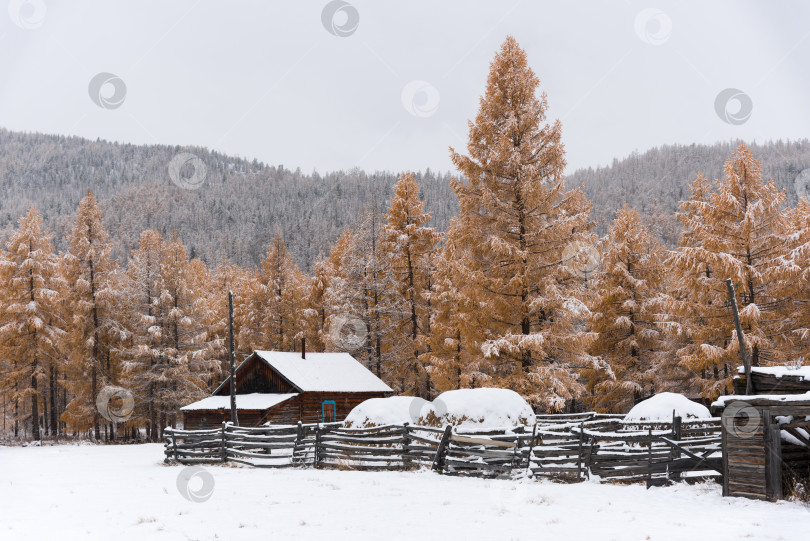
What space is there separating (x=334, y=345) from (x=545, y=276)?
71.9ft

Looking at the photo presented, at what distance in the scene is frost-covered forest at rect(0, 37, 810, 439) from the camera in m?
22.3

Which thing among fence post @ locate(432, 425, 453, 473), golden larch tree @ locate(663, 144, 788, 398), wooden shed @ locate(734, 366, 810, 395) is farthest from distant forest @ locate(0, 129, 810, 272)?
wooden shed @ locate(734, 366, 810, 395)

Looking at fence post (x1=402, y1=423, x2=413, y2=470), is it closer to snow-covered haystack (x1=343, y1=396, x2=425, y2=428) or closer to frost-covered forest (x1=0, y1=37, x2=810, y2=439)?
snow-covered haystack (x1=343, y1=396, x2=425, y2=428)

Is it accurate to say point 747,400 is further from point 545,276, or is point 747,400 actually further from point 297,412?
point 297,412

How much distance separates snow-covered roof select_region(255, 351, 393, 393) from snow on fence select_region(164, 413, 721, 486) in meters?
11.7

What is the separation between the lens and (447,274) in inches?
1281

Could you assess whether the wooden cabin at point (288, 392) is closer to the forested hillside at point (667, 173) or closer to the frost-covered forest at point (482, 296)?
the frost-covered forest at point (482, 296)

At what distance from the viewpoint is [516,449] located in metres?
16.9

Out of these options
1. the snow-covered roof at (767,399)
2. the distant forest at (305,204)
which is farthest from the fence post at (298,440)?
the distant forest at (305,204)

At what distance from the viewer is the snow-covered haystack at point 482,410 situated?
18.3 metres

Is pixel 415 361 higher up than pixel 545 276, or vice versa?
pixel 545 276

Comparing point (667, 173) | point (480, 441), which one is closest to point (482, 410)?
point (480, 441)

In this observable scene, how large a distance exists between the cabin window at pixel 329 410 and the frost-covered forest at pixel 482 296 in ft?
14.2

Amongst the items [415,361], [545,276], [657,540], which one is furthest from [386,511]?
[415,361]
